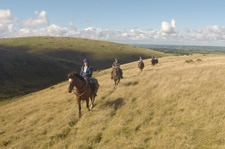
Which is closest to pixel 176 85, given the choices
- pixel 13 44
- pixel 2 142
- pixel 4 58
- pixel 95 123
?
pixel 95 123

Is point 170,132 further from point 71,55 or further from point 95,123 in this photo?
point 71,55

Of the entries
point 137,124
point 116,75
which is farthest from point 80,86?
point 116,75

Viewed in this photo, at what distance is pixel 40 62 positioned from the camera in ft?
229

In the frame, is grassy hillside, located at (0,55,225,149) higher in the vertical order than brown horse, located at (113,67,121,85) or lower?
lower

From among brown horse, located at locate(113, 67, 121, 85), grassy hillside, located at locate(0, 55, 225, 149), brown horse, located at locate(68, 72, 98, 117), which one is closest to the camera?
grassy hillside, located at locate(0, 55, 225, 149)

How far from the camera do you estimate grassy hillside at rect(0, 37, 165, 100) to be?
46944 mm

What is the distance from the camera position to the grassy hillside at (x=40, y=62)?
1848 inches

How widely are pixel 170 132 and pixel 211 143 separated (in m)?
1.57

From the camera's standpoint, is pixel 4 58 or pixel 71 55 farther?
pixel 71 55

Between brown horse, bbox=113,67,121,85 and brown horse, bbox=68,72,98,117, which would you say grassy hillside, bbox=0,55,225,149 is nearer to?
brown horse, bbox=68,72,98,117

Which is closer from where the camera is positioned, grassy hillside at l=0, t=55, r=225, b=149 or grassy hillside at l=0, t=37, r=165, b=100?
grassy hillside at l=0, t=55, r=225, b=149

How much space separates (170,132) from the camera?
7273mm

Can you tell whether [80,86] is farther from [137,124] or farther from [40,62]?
[40,62]

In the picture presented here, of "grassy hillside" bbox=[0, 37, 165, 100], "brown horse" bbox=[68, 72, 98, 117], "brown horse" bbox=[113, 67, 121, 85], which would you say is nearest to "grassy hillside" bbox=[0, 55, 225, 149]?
"brown horse" bbox=[68, 72, 98, 117]
